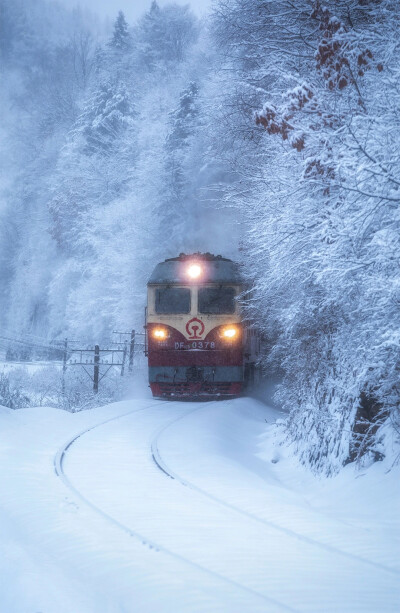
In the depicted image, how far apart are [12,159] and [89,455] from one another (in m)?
46.6

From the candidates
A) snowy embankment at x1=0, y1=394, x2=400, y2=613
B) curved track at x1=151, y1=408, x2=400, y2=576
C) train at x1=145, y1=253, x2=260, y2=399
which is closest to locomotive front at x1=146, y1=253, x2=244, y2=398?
train at x1=145, y1=253, x2=260, y2=399

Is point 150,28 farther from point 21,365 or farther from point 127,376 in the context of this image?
point 127,376

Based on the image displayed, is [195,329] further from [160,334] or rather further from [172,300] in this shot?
[172,300]

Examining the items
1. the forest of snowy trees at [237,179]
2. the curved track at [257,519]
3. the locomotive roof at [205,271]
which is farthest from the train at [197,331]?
the curved track at [257,519]

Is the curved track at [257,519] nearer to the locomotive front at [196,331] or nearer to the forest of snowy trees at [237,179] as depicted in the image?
the forest of snowy trees at [237,179]

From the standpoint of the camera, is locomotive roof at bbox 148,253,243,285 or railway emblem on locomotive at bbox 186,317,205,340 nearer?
railway emblem on locomotive at bbox 186,317,205,340

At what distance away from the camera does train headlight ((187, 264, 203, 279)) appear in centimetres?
1478

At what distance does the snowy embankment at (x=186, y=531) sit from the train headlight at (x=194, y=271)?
661 centimetres

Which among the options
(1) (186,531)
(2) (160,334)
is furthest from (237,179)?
(1) (186,531)

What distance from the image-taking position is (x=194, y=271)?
48.7 feet

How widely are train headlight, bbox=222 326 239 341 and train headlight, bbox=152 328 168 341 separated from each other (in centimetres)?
155

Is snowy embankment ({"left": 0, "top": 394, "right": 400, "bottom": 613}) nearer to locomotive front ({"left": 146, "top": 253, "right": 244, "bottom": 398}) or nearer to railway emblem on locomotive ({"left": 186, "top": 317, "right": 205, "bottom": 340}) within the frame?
locomotive front ({"left": 146, "top": 253, "right": 244, "bottom": 398})

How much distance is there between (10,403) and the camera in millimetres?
14305

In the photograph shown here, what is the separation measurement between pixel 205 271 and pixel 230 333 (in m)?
1.88
